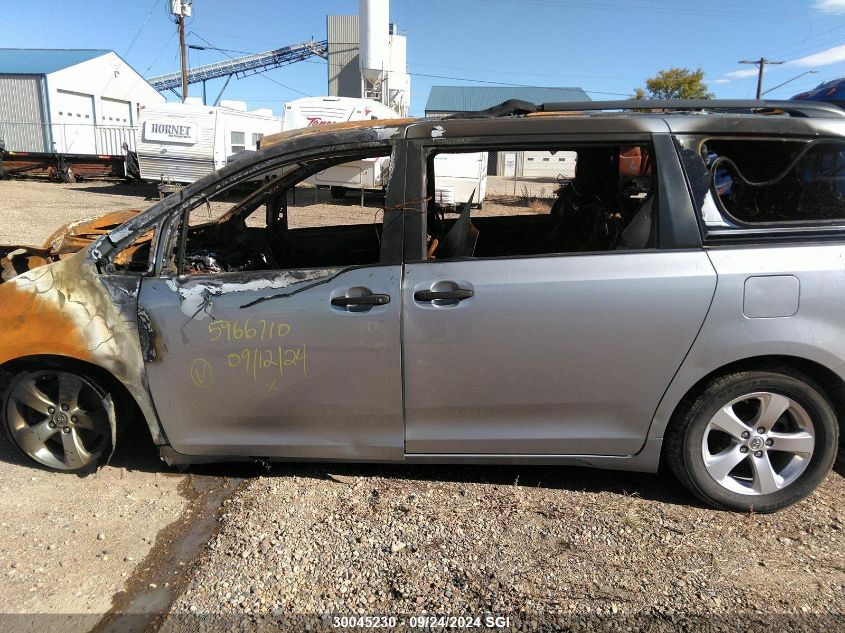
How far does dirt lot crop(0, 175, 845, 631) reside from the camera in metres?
2.33

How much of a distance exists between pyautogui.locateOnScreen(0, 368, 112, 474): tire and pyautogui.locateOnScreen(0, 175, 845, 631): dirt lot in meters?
0.13

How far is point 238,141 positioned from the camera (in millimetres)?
19641

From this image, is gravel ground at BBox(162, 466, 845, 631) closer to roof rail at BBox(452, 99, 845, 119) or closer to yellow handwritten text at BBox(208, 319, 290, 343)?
yellow handwritten text at BBox(208, 319, 290, 343)

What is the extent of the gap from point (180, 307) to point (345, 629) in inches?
61.8

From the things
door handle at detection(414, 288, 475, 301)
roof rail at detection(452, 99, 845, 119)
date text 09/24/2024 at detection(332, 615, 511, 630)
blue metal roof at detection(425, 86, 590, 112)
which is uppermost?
blue metal roof at detection(425, 86, 590, 112)

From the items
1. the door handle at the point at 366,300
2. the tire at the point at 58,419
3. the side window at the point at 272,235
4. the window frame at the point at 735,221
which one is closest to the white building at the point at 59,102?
the side window at the point at 272,235

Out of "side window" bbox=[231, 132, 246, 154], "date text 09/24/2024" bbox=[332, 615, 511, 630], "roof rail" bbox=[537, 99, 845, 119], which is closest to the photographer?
"date text 09/24/2024" bbox=[332, 615, 511, 630]

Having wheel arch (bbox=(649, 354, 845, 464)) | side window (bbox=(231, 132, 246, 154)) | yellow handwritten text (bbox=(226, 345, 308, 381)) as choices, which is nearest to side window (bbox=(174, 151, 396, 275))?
yellow handwritten text (bbox=(226, 345, 308, 381))

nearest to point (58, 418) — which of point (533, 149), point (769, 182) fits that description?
point (533, 149)

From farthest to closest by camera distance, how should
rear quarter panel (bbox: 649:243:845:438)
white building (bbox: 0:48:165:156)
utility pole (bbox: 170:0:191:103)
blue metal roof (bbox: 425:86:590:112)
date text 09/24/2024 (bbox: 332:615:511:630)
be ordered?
1. blue metal roof (bbox: 425:86:590:112)
2. utility pole (bbox: 170:0:191:103)
3. white building (bbox: 0:48:165:156)
4. rear quarter panel (bbox: 649:243:845:438)
5. date text 09/24/2024 (bbox: 332:615:511:630)

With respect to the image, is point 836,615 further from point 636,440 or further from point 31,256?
point 31,256

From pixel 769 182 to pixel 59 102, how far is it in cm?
3459

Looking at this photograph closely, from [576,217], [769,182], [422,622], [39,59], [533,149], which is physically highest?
[39,59]

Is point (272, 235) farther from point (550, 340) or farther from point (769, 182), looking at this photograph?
point (769, 182)
